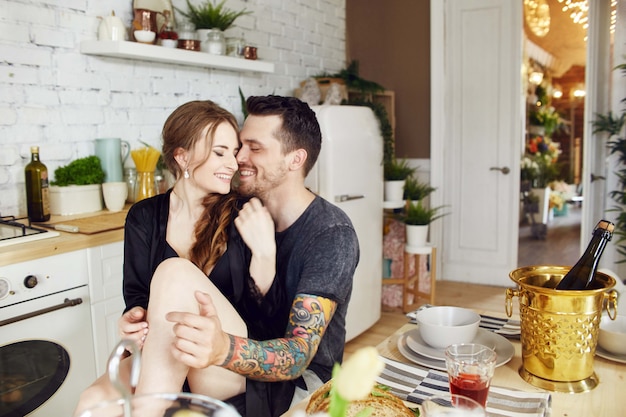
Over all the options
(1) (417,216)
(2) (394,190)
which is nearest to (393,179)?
(2) (394,190)

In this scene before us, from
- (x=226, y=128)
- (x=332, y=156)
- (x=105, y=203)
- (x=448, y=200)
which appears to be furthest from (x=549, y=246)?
(x=226, y=128)

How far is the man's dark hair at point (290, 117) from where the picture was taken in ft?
5.34

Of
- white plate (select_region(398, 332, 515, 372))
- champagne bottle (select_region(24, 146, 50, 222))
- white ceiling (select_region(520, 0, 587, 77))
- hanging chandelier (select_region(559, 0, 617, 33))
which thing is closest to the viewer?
white plate (select_region(398, 332, 515, 372))

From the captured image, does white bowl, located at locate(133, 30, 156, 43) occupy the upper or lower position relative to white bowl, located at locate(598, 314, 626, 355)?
upper

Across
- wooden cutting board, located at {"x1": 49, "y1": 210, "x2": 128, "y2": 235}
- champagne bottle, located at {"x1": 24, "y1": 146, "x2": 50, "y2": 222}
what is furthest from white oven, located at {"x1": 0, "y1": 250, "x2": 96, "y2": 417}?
champagne bottle, located at {"x1": 24, "y1": 146, "x2": 50, "y2": 222}

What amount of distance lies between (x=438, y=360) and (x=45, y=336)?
4.56 ft

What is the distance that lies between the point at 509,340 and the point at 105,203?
1955mm

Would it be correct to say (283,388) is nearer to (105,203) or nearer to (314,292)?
(314,292)

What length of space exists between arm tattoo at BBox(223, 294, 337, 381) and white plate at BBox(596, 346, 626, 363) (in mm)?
583

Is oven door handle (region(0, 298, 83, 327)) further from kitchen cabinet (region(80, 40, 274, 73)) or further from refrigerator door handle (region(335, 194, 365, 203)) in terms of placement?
refrigerator door handle (region(335, 194, 365, 203))

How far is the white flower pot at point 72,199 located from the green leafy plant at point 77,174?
4 centimetres

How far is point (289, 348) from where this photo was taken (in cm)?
127

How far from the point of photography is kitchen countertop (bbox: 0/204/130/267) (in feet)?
6.08

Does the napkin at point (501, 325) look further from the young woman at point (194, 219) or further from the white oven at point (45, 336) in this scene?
the white oven at point (45, 336)
